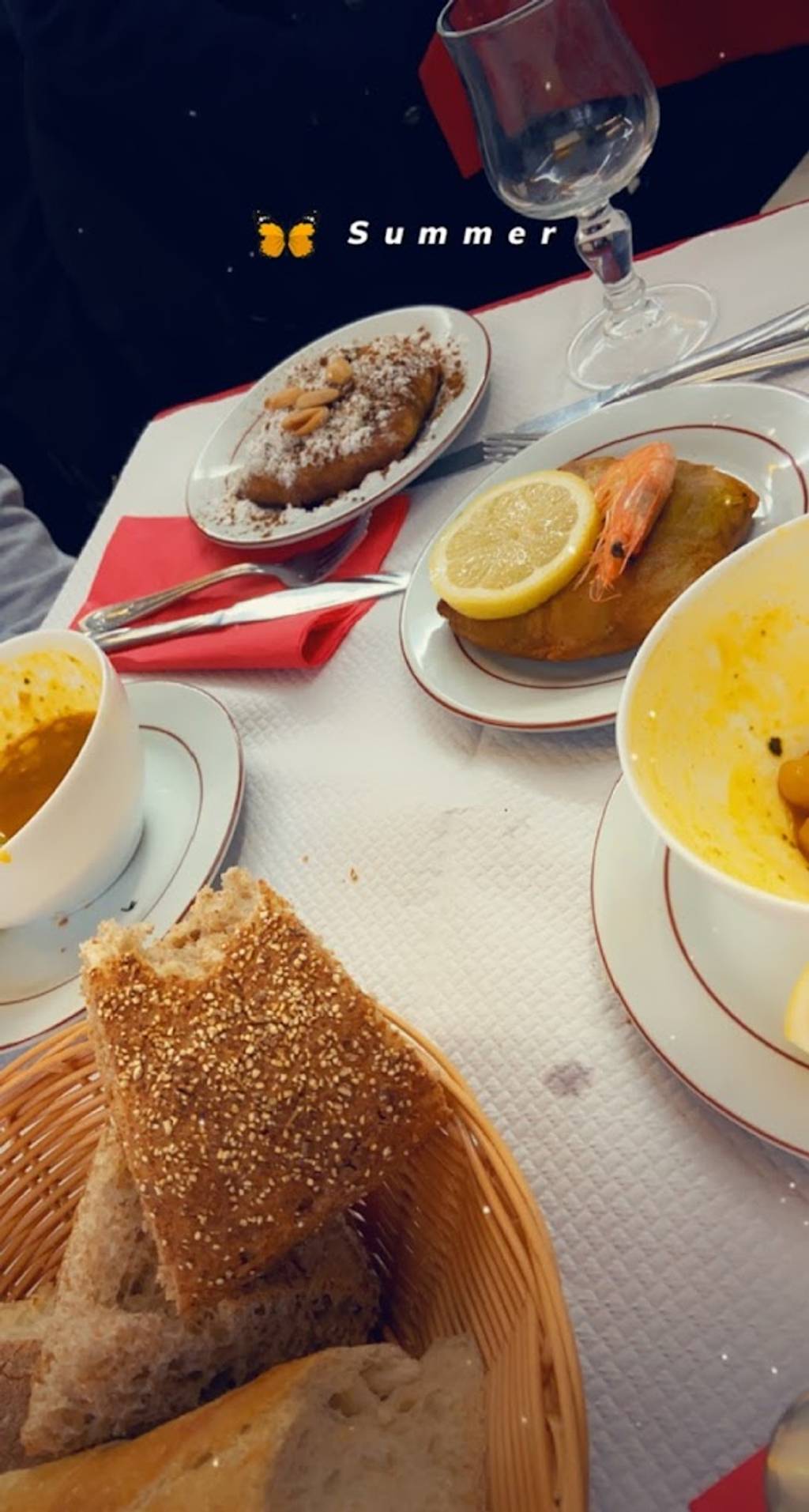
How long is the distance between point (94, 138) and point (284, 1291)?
242 cm

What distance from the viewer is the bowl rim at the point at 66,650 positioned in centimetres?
104

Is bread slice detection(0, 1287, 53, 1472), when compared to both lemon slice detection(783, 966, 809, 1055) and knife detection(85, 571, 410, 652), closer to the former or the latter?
lemon slice detection(783, 966, 809, 1055)

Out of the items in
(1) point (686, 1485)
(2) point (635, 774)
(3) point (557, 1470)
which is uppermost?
(2) point (635, 774)

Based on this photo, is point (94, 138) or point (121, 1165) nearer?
point (121, 1165)

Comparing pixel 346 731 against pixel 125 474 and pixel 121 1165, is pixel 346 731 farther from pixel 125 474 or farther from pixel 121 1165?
pixel 125 474

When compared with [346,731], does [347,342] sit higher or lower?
higher

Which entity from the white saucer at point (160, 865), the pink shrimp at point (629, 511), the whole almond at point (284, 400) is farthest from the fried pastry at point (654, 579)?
the whole almond at point (284, 400)

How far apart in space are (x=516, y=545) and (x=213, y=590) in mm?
513

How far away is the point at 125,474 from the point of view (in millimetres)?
1813

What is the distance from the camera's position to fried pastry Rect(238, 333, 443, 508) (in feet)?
4.69

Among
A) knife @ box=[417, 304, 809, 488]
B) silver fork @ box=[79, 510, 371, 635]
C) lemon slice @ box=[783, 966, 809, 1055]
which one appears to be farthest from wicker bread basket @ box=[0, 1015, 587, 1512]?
Result: knife @ box=[417, 304, 809, 488]

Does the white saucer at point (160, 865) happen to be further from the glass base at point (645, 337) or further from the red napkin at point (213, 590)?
the glass base at point (645, 337)

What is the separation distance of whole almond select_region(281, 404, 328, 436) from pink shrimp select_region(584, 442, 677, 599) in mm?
548

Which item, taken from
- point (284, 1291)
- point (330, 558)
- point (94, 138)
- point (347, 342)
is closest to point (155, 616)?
point (330, 558)
